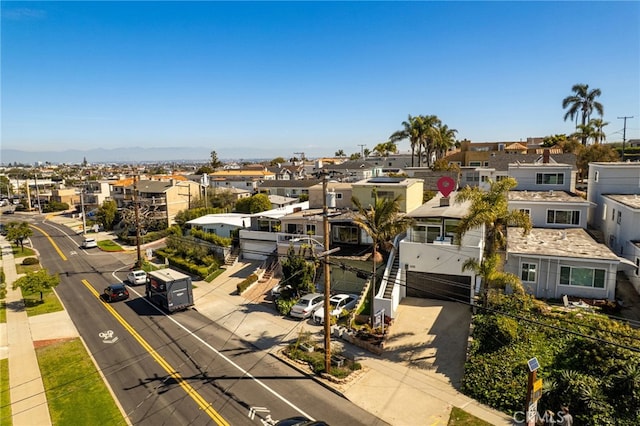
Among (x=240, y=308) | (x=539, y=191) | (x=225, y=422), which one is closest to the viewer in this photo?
(x=225, y=422)

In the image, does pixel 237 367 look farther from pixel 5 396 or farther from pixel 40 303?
pixel 40 303

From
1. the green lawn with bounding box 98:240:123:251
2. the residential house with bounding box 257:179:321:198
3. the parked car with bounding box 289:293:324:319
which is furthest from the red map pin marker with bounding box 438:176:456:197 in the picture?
the green lawn with bounding box 98:240:123:251

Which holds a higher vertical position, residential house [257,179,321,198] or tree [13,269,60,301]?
residential house [257,179,321,198]

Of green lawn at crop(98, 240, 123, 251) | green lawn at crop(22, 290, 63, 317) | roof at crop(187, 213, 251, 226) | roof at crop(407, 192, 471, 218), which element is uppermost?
roof at crop(407, 192, 471, 218)

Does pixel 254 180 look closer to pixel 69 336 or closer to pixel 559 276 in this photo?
pixel 69 336

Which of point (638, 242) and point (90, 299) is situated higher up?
point (638, 242)

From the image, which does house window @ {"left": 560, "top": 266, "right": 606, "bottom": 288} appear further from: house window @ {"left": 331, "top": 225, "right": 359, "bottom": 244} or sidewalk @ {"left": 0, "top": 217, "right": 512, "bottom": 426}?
house window @ {"left": 331, "top": 225, "right": 359, "bottom": 244}

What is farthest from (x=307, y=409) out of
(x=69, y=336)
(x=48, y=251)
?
(x=48, y=251)
